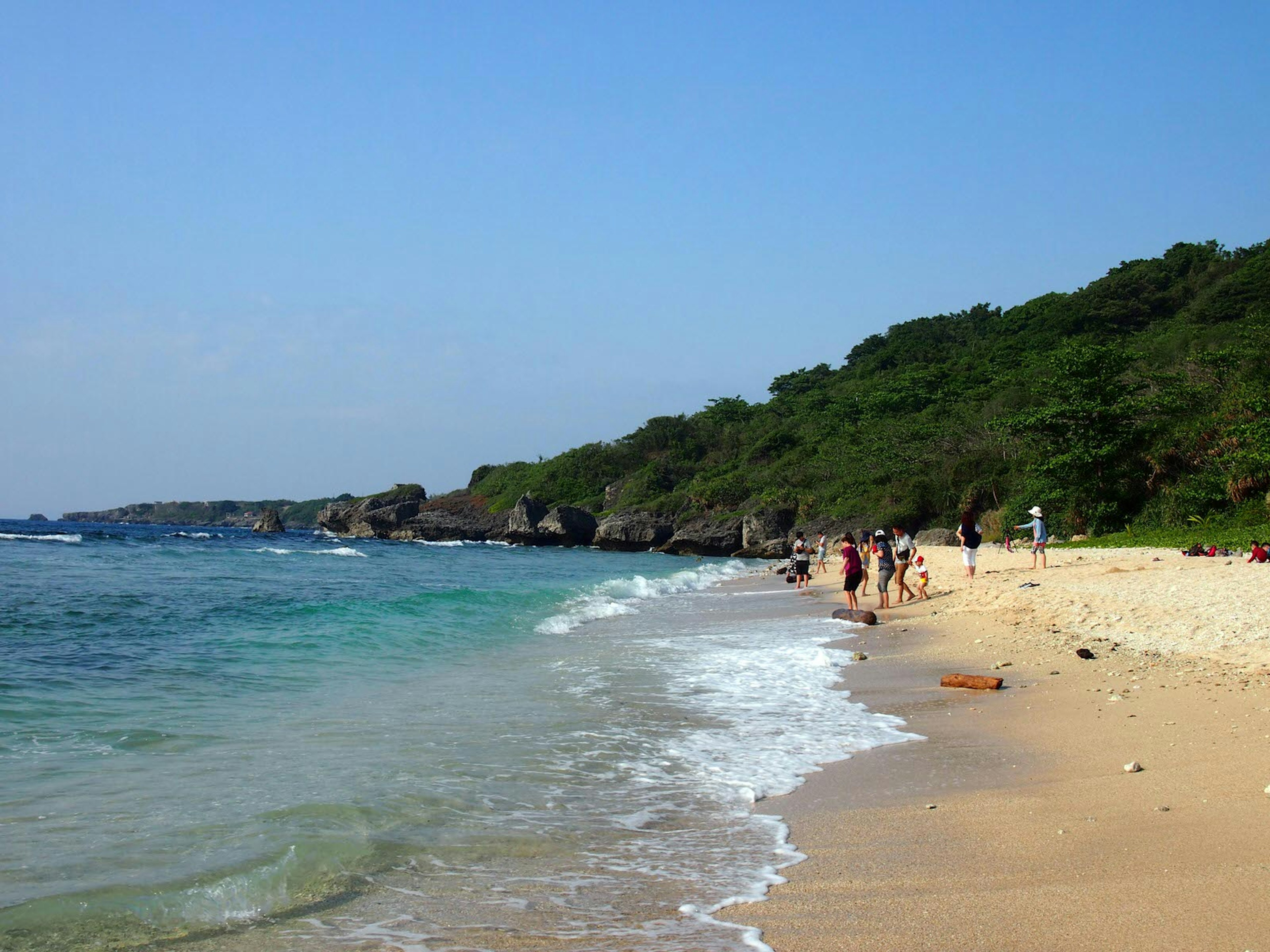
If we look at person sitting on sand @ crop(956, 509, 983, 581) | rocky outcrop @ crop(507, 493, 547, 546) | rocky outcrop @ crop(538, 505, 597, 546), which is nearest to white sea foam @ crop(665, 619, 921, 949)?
person sitting on sand @ crop(956, 509, 983, 581)

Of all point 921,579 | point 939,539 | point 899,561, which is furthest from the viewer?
point 939,539

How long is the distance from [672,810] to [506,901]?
1648 millimetres

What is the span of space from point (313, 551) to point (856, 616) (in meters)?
34.6

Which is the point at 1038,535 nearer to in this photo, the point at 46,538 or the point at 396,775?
the point at 396,775

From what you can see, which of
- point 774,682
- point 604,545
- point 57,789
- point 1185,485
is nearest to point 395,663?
point 774,682

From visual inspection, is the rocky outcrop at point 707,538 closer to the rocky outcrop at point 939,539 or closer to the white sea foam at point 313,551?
the rocky outcrop at point 939,539

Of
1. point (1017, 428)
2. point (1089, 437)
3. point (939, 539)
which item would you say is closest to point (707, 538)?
point (939, 539)

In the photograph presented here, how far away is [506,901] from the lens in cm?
384

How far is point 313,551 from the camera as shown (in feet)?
142

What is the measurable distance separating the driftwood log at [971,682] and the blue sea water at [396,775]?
122 cm

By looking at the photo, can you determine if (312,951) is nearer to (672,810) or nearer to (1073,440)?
(672,810)

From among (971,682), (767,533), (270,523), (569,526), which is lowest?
(971,682)

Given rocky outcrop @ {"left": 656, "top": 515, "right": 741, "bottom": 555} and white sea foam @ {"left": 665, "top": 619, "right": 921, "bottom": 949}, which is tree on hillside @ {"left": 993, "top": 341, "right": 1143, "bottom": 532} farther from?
rocky outcrop @ {"left": 656, "top": 515, "right": 741, "bottom": 555}

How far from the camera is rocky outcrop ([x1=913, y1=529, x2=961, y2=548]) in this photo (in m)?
34.5
